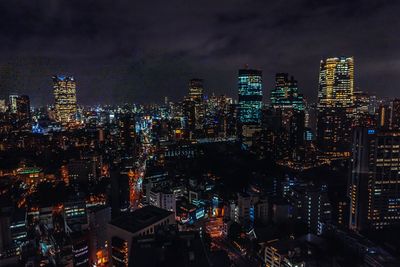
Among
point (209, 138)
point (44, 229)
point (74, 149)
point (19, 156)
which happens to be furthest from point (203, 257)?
point (209, 138)

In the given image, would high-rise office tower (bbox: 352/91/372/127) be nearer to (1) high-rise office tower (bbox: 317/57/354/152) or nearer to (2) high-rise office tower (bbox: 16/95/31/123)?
(1) high-rise office tower (bbox: 317/57/354/152)

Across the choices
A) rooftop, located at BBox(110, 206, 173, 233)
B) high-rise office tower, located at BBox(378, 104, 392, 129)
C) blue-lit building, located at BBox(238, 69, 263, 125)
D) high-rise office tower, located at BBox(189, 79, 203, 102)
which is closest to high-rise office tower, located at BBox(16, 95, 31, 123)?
rooftop, located at BBox(110, 206, 173, 233)

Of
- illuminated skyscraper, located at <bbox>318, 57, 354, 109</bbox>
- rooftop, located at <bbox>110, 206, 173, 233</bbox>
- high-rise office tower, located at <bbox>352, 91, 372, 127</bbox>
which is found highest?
illuminated skyscraper, located at <bbox>318, 57, 354, 109</bbox>

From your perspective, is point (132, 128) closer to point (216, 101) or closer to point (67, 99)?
point (67, 99)

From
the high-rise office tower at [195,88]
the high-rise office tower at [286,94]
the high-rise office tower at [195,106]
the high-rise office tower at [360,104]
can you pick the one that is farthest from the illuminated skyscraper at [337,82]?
the high-rise office tower at [195,88]

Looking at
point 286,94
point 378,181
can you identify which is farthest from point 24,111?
point 286,94

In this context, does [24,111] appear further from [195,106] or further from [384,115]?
[384,115]
